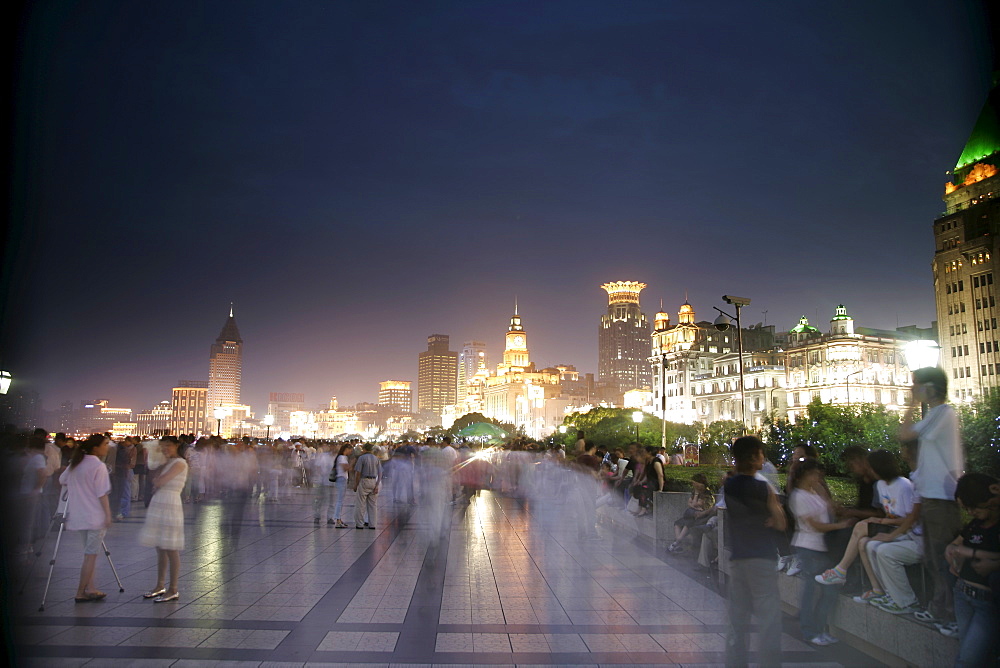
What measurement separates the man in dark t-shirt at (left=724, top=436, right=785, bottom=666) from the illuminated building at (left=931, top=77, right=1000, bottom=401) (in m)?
86.2

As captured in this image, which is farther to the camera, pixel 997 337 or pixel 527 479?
pixel 997 337

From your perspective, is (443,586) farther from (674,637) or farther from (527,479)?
(527,479)

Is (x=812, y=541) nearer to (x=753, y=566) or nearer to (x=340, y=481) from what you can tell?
(x=753, y=566)

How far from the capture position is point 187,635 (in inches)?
266

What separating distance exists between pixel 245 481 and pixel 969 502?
1918 cm

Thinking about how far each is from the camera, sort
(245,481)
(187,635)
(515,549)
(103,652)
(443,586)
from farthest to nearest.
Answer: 1. (245,481)
2. (515,549)
3. (443,586)
4. (187,635)
5. (103,652)

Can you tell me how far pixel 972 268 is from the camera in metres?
81.6

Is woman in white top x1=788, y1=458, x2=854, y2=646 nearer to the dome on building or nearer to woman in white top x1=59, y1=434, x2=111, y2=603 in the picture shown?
woman in white top x1=59, y1=434, x2=111, y2=603

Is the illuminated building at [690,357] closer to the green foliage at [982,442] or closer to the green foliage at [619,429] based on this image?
the green foliage at [619,429]

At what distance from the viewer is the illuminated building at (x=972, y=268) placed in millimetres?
79375

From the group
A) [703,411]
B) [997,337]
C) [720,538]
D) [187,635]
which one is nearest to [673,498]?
[720,538]

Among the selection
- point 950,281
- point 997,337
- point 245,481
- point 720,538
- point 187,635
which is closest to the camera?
point 187,635

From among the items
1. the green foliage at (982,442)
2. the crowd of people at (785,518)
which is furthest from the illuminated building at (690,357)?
the crowd of people at (785,518)

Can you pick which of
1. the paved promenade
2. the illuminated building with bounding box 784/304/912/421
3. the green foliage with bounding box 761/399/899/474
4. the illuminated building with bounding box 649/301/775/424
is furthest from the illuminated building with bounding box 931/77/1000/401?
the paved promenade
